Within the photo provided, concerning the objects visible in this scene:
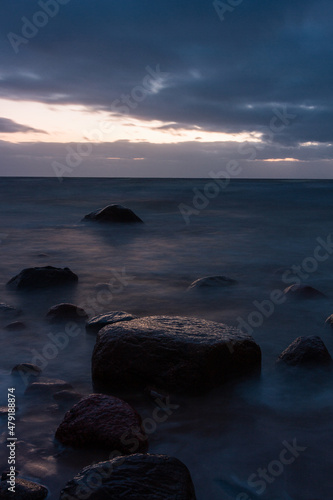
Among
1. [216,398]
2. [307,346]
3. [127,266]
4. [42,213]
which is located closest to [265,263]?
[127,266]

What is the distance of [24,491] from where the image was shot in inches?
84.7

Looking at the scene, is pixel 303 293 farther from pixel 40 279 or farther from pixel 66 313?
pixel 40 279

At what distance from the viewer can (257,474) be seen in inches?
94.7

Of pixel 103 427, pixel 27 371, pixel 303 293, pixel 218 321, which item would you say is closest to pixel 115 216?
pixel 303 293

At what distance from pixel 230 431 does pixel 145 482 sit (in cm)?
85

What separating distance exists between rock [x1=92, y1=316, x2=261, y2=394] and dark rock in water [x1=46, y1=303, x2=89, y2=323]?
1.35 metres

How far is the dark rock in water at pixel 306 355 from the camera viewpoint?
11.9ft

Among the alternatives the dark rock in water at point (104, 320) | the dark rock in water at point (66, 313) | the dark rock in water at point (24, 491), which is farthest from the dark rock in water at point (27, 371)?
the dark rock in water at point (24, 491)

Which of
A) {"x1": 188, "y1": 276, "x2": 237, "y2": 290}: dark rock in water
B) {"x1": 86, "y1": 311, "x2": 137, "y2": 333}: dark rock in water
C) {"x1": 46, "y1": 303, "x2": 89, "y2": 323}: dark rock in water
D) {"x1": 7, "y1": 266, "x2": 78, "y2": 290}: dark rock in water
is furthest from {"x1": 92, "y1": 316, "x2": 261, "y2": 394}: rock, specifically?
{"x1": 7, "y1": 266, "x2": 78, "y2": 290}: dark rock in water

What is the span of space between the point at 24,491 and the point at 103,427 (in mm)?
524

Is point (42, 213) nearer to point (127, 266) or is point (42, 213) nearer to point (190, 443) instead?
point (127, 266)

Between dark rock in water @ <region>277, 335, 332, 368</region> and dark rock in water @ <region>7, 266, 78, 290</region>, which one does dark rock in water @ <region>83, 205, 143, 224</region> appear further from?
dark rock in water @ <region>277, 335, 332, 368</region>

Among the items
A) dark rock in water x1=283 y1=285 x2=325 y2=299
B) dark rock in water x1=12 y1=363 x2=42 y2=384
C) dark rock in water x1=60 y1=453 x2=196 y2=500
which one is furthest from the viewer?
dark rock in water x1=283 y1=285 x2=325 y2=299

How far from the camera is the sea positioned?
244 centimetres
